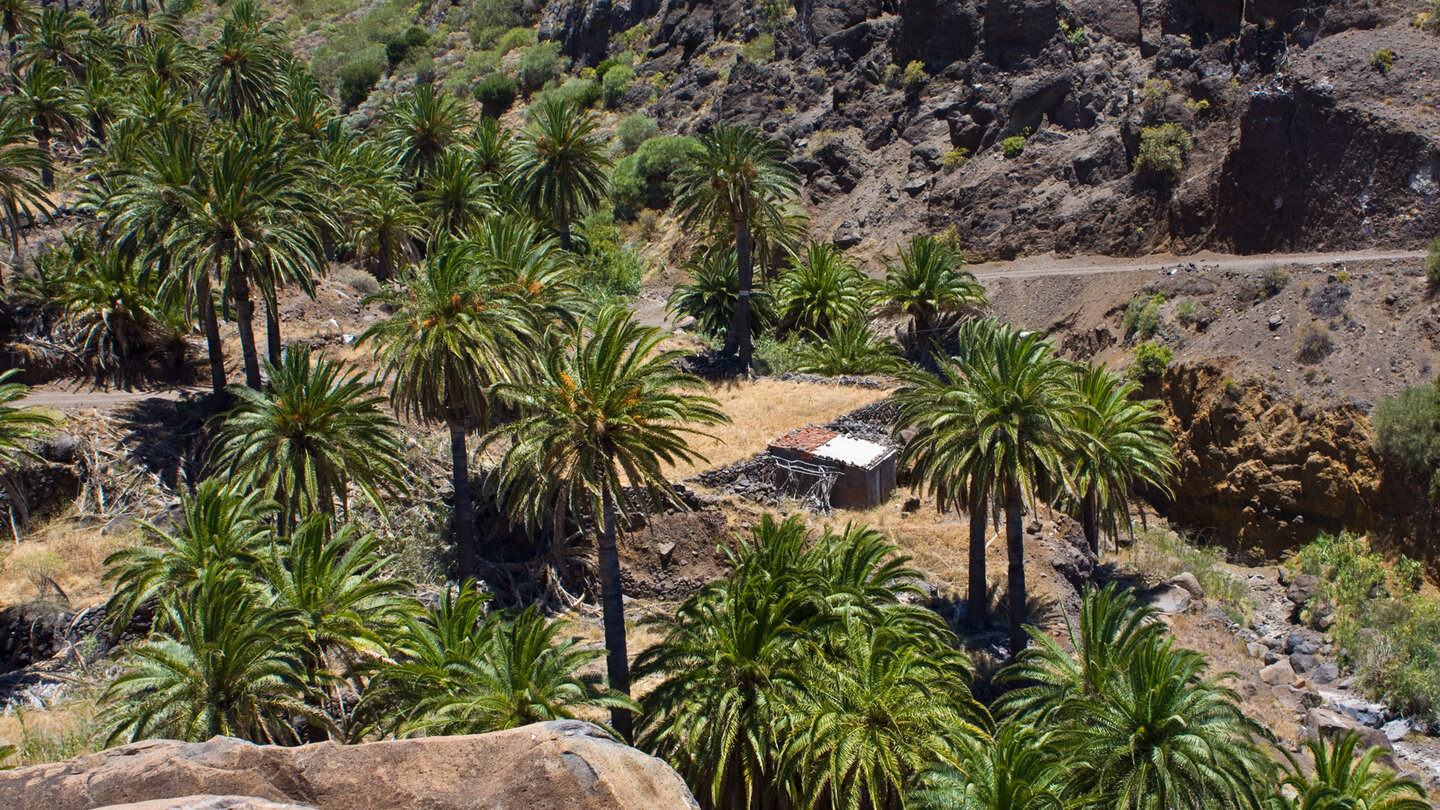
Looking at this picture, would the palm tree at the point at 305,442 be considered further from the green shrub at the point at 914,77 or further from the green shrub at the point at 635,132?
the green shrub at the point at 635,132

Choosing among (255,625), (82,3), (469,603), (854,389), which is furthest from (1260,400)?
(82,3)

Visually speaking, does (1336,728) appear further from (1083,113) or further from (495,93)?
(495,93)

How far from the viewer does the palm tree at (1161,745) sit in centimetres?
1823

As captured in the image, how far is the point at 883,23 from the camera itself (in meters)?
65.2

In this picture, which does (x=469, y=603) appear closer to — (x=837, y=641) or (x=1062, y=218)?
(x=837, y=641)

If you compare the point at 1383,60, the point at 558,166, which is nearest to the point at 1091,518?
the point at 1383,60

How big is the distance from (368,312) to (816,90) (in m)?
33.5

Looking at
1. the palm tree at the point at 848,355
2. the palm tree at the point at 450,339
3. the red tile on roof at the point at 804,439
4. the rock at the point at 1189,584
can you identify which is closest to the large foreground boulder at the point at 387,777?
the palm tree at the point at 450,339

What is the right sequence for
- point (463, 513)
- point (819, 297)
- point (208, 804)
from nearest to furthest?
point (208, 804) < point (463, 513) < point (819, 297)

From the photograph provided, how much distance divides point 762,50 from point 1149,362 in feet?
123

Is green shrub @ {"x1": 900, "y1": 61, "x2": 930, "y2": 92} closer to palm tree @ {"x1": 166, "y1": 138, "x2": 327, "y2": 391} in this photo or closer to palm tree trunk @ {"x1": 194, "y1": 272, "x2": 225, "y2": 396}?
palm tree @ {"x1": 166, "y1": 138, "x2": 327, "y2": 391}

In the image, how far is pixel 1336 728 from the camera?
26516 mm

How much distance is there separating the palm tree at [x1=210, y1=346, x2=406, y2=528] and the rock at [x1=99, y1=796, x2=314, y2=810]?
15.7 meters

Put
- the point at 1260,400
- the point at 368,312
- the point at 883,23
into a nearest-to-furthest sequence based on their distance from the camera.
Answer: the point at 1260,400
the point at 368,312
the point at 883,23
